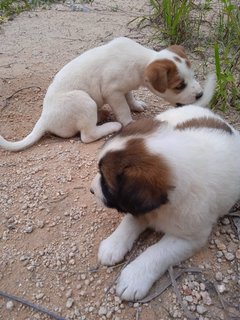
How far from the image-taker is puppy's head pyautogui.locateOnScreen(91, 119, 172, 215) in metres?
2.12

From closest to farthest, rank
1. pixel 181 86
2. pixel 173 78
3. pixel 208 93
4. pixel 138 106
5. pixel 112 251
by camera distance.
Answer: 1. pixel 112 251
2. pixel 173 78
3. pixel 181 86
4. pixel 208 93
5. pixel 138 106

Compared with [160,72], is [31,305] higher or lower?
lower

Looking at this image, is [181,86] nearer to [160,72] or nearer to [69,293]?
[160,72]

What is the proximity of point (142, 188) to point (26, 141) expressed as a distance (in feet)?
7.71

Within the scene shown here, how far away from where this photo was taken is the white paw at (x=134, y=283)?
8.13 ft

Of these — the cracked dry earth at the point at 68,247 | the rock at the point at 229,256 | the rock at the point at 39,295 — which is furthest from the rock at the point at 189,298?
the rock at the point at 39,295

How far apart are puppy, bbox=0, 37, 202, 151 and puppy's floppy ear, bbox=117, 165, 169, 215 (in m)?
2.06

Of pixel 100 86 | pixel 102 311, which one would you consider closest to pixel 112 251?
pixel 102 311

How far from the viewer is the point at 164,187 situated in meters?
2.16

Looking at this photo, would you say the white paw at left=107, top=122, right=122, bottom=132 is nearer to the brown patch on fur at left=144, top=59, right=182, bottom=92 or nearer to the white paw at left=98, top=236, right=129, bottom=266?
the brown patch on fur at left=144, top=59, right=182, bottom=92

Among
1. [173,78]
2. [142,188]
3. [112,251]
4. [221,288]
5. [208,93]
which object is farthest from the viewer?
[208,93]

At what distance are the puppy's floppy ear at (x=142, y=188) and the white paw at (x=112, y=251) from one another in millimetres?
647

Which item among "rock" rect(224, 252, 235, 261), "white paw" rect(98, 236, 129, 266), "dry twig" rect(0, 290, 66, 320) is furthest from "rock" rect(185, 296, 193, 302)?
"dry twig" rect(0, 290, 66, 320)

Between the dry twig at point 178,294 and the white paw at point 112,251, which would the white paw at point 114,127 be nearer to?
the white paw at point 112,251
